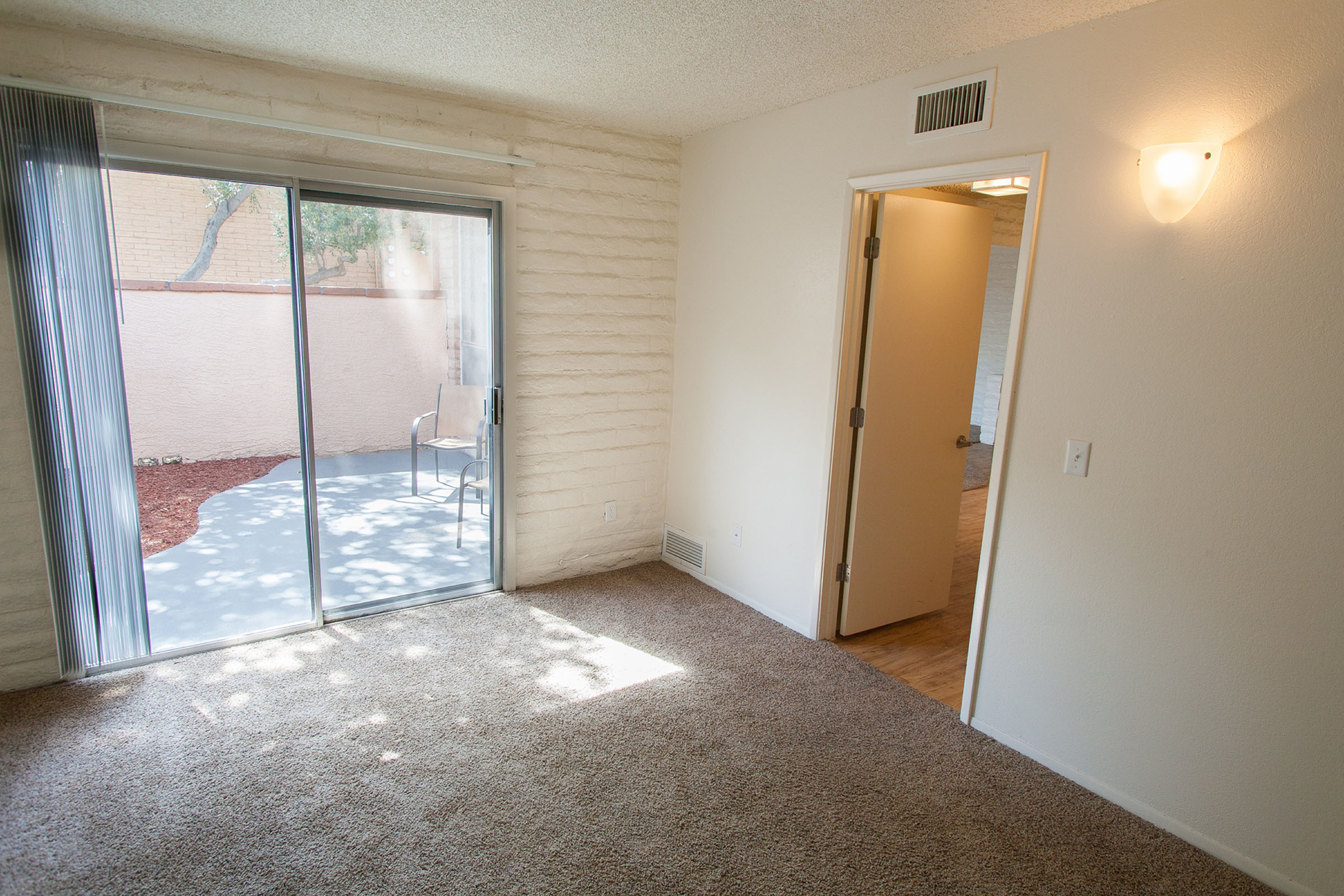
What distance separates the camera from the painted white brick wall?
8.93 feet

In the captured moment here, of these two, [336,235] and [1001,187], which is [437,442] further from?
[1001,187]

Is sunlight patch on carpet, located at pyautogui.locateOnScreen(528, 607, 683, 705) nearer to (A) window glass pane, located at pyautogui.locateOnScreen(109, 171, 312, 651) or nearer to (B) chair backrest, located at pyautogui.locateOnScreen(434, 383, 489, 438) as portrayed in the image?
(B) chair backrest, located at pyautogui.locateOnScreen(434, 383, 489, 438)

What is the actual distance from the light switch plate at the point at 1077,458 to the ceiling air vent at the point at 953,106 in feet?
3.78

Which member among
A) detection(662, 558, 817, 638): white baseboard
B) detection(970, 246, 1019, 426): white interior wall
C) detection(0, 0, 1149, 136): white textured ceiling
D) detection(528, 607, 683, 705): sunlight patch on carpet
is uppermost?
detection(0, 0, 1149, 136): white textured ceiling

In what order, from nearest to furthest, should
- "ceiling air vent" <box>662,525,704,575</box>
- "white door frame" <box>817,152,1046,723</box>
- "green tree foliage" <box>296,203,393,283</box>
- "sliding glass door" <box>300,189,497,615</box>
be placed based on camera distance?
"white door frame" <box>817,152,1046,723</box>
"green tree foliage" <box>296,203,393,283</box>
"sliding glass door" <box>300,189,497,615</box>
"ceiling air vent" <box>662,525,704,575</box>

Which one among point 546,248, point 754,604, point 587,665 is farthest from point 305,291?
point 754,604

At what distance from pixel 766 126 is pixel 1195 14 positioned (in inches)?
70.6

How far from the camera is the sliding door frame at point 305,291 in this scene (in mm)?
2863

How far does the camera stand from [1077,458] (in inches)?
94.8

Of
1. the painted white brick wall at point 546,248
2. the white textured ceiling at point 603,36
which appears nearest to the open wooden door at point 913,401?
the white textured ceiling at point 603,36

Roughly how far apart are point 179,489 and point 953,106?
11.3 feet

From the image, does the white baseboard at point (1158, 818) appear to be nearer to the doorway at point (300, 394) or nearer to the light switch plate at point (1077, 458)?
the light switch plate at point (1077, 458)

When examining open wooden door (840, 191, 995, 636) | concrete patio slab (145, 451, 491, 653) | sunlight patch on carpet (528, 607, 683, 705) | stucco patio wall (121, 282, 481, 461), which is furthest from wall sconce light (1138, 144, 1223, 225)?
concrete patio slab (145, 451, 491, 653)

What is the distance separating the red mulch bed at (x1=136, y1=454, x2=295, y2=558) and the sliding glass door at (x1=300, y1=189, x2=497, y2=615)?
11.2 inches
